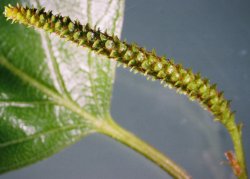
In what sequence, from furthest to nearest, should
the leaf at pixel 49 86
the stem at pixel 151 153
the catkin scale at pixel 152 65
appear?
the leaf at pixel 49 86 < the stem at pixel 151 153 < the catkin scale at pixel 152 65

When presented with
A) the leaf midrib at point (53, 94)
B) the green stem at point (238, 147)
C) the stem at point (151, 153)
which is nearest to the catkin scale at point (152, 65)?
the green stem at point (238, 147)

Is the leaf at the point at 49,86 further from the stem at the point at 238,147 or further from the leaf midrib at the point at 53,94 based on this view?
the stem at the point at 238,147

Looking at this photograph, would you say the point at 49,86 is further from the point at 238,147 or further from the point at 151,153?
the point at 238,147

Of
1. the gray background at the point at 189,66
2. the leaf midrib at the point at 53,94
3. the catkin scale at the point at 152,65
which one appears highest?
the gray background at the point at 189,66

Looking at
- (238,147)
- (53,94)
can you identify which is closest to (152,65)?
(238,147)

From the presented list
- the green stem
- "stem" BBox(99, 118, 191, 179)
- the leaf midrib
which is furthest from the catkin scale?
the leaf midrib

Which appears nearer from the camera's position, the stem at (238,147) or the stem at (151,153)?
the stem at (238,147)

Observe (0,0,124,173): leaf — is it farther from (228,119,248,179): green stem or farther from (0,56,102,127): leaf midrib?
(228,119,248,179): green stem

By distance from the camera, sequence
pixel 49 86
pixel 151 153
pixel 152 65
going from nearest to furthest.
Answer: pixel 152 65 < pixel 151 153 < pixel 49 86

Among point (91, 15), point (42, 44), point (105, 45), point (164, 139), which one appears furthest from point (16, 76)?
point (164, 139)
